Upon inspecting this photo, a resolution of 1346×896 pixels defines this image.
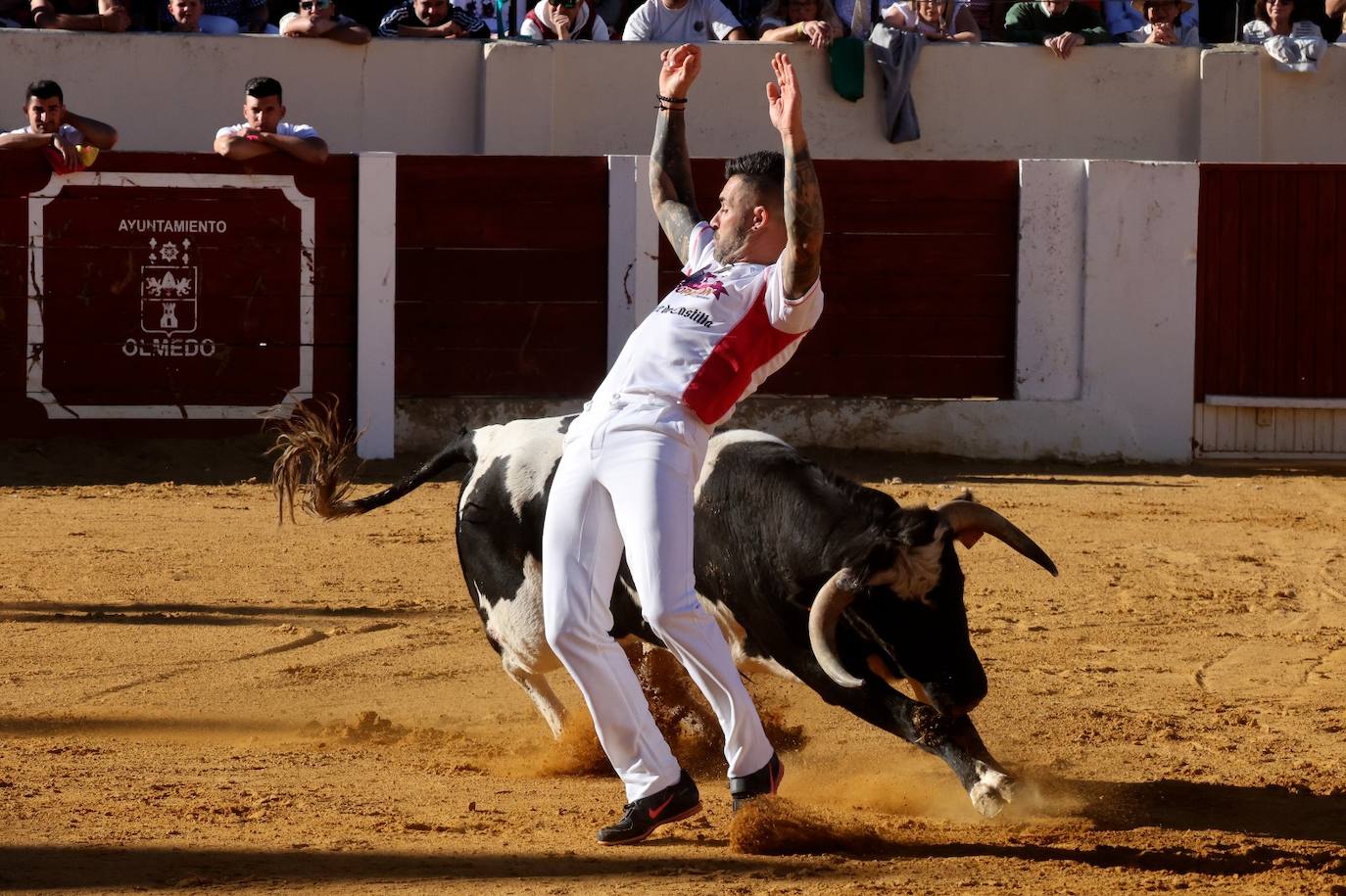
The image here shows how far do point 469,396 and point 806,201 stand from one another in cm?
625

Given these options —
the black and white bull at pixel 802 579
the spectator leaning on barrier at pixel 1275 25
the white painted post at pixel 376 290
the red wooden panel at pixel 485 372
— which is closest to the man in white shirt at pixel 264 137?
the white painted post at pixel 376 290

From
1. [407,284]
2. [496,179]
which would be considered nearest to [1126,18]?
[496,179]

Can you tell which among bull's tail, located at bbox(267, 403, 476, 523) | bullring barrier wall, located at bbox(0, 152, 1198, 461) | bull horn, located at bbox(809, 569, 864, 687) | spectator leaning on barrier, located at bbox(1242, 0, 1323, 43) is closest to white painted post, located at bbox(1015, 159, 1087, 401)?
bullring barrier wall, located at bbox(0, 152, 1198, 461)

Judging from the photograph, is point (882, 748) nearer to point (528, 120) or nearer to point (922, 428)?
point (922, 428)

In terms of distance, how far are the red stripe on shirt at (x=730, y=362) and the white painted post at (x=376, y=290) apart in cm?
604

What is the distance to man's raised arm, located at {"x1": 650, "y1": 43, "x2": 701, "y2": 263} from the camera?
357 centimetres

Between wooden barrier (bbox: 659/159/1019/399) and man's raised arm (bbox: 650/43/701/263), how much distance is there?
5.54 meters

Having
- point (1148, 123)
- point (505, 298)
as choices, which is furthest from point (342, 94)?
point (1148, 123)

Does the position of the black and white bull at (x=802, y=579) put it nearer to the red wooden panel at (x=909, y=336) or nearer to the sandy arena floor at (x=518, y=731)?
the sandy arena floor at (x=518, y=731)

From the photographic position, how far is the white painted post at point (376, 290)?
898 cm

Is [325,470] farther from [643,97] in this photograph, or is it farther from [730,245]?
[643,97]

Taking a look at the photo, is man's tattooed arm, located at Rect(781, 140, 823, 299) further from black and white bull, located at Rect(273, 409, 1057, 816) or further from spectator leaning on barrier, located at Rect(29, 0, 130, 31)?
spectator leaning on barrier, located at Rect(29, 0, 130, 31)

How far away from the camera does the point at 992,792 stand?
3.22 meters

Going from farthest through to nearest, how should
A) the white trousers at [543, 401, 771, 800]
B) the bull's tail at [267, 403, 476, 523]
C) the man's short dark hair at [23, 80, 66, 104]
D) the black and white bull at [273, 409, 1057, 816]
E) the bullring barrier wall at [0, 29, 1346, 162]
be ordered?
the bullring barrier wall at [0, 29, 1346, 162] → the man's short dark hair at [23, 80, 66, 104] → the bull's tail at [267, 403, 476, 523] → the black and white bull at [273, 409, 1057, 816] → the white trousers at [543, 401, 771, 800]
